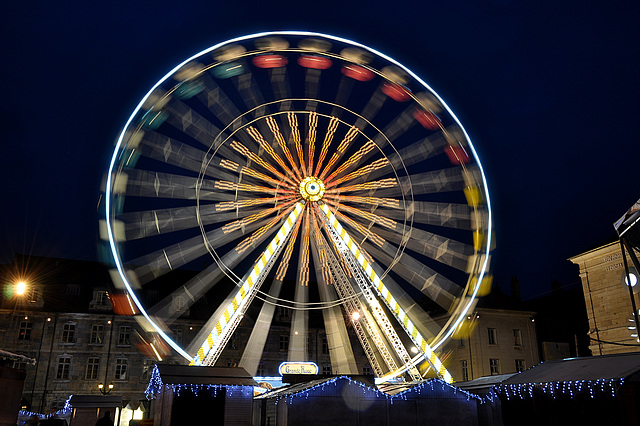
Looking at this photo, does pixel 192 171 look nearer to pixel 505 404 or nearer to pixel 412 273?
pixel 412 273

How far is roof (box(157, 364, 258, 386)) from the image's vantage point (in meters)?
13.7

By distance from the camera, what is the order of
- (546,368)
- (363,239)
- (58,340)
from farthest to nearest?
(58,340) → (363,239) → (546,368)

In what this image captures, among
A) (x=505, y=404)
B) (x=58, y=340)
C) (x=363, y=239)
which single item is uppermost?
(x=363, y=239)

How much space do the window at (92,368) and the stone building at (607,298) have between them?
28.5 meters

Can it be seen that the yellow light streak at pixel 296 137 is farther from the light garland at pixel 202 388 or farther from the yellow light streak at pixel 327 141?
the light garland at pixel 202 388

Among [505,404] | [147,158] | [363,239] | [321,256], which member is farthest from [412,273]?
[147,158]

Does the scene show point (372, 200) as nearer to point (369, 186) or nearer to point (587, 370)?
point (369, 186)

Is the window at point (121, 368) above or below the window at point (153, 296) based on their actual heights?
below

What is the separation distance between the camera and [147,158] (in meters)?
17.4

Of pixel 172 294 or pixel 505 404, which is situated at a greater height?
pixel 172 294

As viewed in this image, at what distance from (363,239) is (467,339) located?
68.8 feet

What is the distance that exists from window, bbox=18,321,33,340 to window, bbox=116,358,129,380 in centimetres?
551

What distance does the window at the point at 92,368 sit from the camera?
3303 cm

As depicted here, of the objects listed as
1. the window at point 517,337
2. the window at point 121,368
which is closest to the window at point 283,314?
the window at point 121,368
